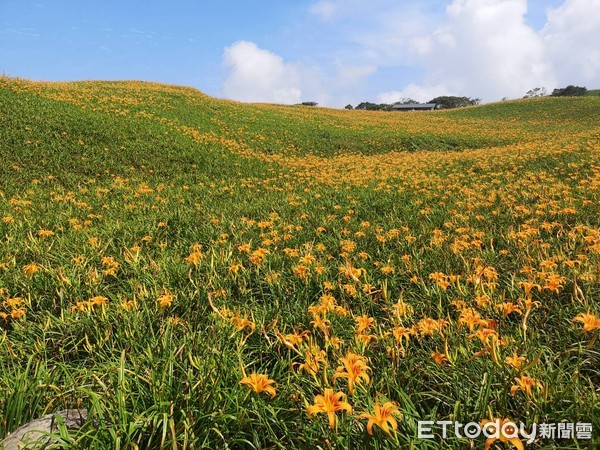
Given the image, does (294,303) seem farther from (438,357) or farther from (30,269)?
(30,269)

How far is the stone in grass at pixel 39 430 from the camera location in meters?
1.65

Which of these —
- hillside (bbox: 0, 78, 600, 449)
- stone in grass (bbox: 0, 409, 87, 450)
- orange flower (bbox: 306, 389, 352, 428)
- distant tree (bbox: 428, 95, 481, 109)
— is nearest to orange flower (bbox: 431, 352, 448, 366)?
hillside (bbox: 0, 78, 600, 449)

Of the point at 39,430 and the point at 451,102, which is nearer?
the point at 39,430

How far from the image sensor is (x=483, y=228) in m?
4.99

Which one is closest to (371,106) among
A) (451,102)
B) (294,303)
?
(451,102)

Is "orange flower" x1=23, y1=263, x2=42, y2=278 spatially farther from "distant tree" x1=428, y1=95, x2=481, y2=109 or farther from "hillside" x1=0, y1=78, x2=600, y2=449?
"distant tree" x1=428, y1=95, x2=481, y2=109

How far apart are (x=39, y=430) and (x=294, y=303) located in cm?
202

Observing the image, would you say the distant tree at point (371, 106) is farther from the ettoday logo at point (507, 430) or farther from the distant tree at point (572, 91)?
the ettoday logo at point (507, 430)

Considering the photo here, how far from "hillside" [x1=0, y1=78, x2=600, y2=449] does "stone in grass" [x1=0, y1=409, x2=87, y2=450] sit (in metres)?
0.10

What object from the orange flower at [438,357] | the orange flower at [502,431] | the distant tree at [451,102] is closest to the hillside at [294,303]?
the orange flower at [438,357]

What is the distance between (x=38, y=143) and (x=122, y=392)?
41.4 ft

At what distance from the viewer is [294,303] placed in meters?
3.26

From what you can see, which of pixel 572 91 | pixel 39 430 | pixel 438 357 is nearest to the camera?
pixel 39 430

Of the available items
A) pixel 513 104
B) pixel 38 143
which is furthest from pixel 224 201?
pixel 513 104
